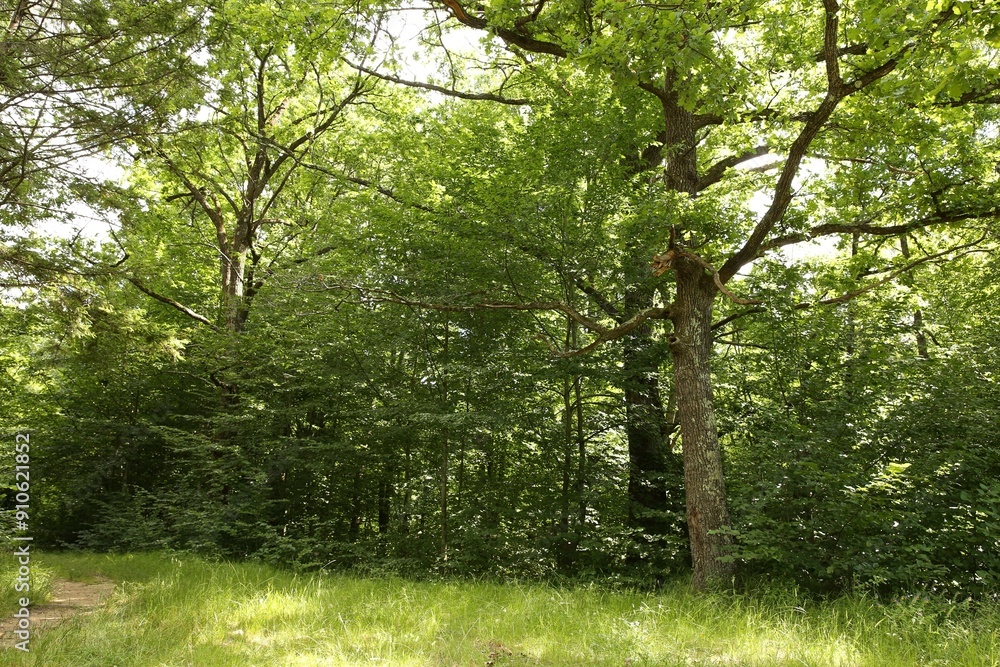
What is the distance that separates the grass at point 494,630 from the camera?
4129mm

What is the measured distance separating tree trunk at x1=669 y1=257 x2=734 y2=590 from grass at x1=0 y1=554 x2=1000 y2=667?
2.08 ft

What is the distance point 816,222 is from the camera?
8.67 metres

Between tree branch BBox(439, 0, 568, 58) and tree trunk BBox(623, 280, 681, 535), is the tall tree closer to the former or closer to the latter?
tree branch BBox(439, 0, 568, 58)

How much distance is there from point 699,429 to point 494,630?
3.53 meters

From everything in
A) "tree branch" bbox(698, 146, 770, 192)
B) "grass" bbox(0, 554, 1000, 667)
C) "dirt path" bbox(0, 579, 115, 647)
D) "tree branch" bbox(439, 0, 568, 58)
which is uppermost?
"tree branch" bbox(439, 0, 568, 58)

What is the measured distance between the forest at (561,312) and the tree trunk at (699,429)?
4 centimetres

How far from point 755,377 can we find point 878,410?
5.87 ft

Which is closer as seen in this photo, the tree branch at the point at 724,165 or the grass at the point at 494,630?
the grass at the point at 494,630

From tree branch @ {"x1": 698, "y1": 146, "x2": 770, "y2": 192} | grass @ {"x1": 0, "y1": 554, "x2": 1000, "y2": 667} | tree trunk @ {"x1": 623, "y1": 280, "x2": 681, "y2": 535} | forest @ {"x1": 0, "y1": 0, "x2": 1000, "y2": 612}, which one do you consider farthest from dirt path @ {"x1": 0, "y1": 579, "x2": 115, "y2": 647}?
tree branch @ {"x1": 698, "y1": 146, "x2": 770, "y2": 192}

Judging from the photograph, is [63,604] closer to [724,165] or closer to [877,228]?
[877,228]

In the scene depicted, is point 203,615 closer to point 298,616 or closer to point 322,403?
point 298,616

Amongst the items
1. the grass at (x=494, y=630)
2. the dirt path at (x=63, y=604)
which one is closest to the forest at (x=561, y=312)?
the grass at (x=494, y=630)

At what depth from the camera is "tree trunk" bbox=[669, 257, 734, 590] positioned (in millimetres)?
6836

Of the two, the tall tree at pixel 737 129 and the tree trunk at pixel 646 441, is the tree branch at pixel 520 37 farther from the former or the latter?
the tree trunk at pixel 646 441
